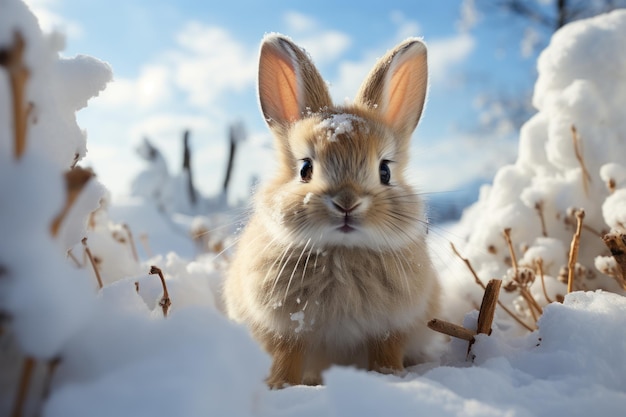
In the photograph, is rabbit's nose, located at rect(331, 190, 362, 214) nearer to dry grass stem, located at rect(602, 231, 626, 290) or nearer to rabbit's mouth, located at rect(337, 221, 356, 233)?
rabbit's mouth, located at rect(337, 221, 356, 233)

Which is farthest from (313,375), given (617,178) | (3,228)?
(617,178)

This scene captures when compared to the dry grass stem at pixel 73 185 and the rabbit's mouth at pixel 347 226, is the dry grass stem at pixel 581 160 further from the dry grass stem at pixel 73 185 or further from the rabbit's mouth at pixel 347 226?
the dry grass stem at pixel 73 185

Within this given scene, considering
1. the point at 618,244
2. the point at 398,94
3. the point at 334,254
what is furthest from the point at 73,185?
the point at 398,94

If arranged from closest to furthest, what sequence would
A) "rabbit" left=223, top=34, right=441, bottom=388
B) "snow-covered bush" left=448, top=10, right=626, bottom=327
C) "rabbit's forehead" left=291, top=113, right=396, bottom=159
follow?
1. "rabbit" left=223, top=34, right=441, bottom=388
2. "rabbit's forehead" left=291, top=113, right=396, bottom=159
3. "snow-covered bush" left=448, top=10, right=626, bottom=327

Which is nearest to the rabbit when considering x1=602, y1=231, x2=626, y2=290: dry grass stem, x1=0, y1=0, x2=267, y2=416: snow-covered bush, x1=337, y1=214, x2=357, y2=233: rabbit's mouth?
x1=337, y1=214, x2=357, y2=233: rabbit's mouth

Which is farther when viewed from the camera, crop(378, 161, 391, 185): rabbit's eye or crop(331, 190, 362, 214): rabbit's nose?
crop(378, 161, 391, 185): rabbit's eye

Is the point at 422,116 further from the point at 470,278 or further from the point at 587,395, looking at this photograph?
the point at 587,395

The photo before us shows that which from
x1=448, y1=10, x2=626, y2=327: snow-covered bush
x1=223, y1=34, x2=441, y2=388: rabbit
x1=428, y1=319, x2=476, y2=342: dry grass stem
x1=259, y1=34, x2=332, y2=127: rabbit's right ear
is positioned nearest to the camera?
x1=428, y1=319, x2=476, y2=342: dry grass stem
